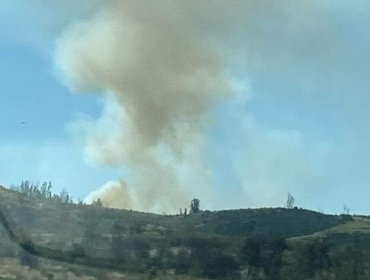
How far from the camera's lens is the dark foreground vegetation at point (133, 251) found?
83875 mm

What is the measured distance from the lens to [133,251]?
101562 millimetres

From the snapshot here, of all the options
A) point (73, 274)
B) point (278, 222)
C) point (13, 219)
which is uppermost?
point (278, 222)

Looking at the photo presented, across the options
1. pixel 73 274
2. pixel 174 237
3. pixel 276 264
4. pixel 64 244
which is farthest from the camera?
pixel 174 237

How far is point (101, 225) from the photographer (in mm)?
125875

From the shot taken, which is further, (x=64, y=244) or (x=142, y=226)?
(x=142, y=226)

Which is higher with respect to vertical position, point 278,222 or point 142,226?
point 278,222

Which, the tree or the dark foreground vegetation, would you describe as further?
the tree

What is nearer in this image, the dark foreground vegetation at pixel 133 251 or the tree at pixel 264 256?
the dark foreground vegetation at pixel 133 251

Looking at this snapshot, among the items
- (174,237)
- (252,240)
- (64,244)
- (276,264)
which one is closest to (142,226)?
(174,237)

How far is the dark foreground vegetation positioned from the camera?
8388 cm

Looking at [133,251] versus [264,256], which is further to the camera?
[264,256]

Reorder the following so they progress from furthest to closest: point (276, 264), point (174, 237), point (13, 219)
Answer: point (174, 237)
point (276, 264)
point (13, 219)

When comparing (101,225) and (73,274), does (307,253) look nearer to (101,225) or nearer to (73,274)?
(101,225)

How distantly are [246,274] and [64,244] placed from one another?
24348 mm
